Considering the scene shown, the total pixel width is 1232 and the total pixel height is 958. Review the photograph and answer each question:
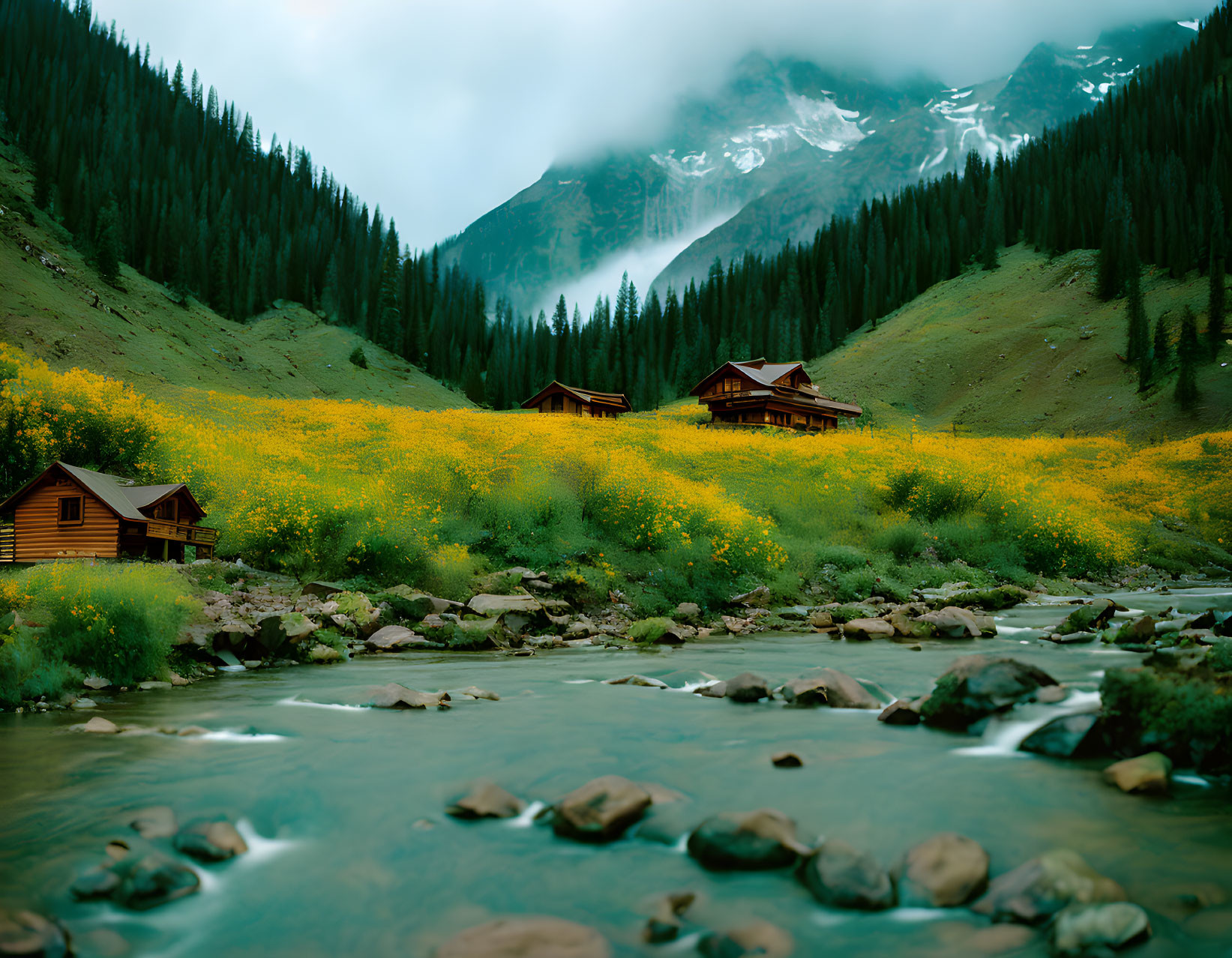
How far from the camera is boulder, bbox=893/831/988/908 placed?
5.65 metres

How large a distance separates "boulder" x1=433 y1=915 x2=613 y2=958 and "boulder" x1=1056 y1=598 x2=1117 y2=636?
16.8 meters

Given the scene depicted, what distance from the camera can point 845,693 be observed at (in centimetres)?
1219

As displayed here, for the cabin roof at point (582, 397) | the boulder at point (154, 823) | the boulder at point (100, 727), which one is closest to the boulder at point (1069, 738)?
the boulder at point (154, 823)

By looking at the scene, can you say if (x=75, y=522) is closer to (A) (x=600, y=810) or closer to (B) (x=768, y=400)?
(A) (x=600, y=810)

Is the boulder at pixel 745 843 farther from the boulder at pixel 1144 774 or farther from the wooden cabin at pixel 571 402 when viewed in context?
the wooden cabin at pixel 571 402

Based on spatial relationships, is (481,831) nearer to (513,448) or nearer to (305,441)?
(513,448)

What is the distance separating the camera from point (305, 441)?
136ft

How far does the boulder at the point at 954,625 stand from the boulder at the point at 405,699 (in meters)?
14.2

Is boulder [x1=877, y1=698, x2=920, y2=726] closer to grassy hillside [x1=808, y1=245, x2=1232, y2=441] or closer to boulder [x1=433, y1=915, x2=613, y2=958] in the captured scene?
boulder [x1=433, y1=915, x2=613, y2=958]

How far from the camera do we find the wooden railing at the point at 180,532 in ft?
87.8

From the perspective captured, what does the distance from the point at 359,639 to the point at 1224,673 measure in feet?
64.5

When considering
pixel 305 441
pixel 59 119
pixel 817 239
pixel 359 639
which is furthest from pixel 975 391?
pixel 59 119

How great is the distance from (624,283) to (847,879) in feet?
510

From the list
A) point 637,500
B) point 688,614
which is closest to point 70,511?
point 637,500
